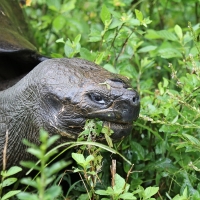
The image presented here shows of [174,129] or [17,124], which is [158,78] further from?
[17,124]

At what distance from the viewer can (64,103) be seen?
6.23 feet

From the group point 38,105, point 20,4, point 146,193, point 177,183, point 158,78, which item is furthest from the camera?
point 158,78

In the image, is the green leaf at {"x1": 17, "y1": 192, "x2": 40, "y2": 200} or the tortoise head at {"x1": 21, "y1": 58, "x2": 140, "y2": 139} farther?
the tortoise head at {"x1": 21, "y1": 58, "x2": 140, "y2": 139}

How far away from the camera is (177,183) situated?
2162 millimetres

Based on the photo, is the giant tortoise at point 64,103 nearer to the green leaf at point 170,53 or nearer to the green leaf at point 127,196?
the green leaf at point 127,196

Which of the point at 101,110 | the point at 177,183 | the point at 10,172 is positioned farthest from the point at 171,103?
the point at 10,172

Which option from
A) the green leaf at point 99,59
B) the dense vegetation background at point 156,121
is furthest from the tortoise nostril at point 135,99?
the green leaf at point 99,59

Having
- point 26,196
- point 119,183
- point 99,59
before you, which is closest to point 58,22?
point 99,59

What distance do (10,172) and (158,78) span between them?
1.87m

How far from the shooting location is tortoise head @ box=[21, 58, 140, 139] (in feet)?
6.16

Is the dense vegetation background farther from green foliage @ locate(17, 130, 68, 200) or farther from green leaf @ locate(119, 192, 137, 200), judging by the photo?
green foliage @ locate(17, 130, 68, 200)

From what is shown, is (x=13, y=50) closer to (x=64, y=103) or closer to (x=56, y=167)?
(x=64, y=103)

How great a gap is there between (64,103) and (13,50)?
559 millimetres

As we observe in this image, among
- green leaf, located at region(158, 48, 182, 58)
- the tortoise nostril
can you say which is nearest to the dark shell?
green leaf, located at region(158, 48, 182, 58)
